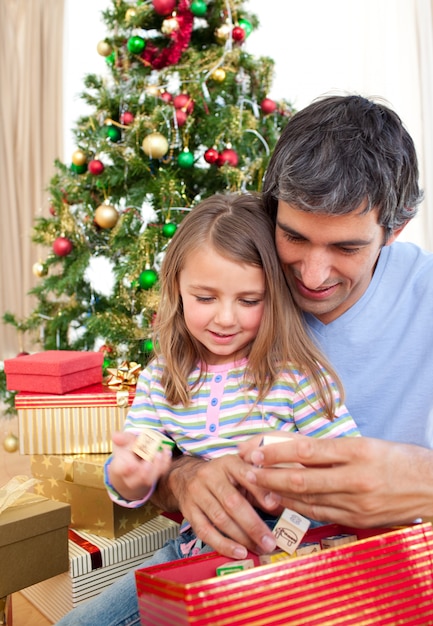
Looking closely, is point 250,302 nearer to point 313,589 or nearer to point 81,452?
point 313,589

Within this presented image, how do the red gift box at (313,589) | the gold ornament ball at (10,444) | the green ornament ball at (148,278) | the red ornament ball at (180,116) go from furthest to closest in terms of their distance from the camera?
the gold ornament ball at (10,444) < the red ornament ball at (180,116) < the green ornament ball at (148,278) < the red gift box at (313,589)

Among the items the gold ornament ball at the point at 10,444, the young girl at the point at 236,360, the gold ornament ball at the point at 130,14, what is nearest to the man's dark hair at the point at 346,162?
the young girl at the point at 236,360

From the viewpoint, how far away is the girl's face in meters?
1.29

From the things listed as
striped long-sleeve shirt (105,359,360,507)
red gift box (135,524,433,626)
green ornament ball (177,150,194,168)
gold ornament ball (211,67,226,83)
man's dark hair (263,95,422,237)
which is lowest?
red gift box (135,524,433,626)

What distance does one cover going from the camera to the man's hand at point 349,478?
0.95 meters

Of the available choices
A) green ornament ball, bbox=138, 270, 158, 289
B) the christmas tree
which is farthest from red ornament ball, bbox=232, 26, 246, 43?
green ornament ball, bbox=138, 270, 158, 289

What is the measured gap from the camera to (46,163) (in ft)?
18.2

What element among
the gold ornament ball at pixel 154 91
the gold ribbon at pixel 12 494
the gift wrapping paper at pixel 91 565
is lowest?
the gift wrapping paper at pixel 91 565

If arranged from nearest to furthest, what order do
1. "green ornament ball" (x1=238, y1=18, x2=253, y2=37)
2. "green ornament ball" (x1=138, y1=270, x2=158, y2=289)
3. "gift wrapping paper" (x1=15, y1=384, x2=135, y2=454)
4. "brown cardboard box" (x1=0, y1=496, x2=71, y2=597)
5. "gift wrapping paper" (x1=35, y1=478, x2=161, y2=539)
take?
"brown cardboard box" (x1=0, y1=496, x2=71, y2=597)
"gift wrapping paper" (x1=35, y1=478, x2=161, y2=539)
"gift wrapping paper" (x1=15, y1=384, x2=135, y2=454)
"green ornament ball" (x1=138, y1=270, x2=158, y2=289)
"green ornament ball" (x1=238, y1=18, x2=253, y2=37)

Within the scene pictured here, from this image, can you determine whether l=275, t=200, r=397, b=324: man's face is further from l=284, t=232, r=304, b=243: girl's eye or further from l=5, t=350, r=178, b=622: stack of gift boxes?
l=5, t=350, r=178, b=622: stack of gift boxes

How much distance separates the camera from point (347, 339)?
1440mm

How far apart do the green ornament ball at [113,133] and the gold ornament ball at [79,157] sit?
153mm

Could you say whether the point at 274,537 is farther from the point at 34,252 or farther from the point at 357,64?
the point at 34,252

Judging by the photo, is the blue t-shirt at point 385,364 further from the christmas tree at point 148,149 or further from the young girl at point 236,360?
the christmas tree at point 148,149
